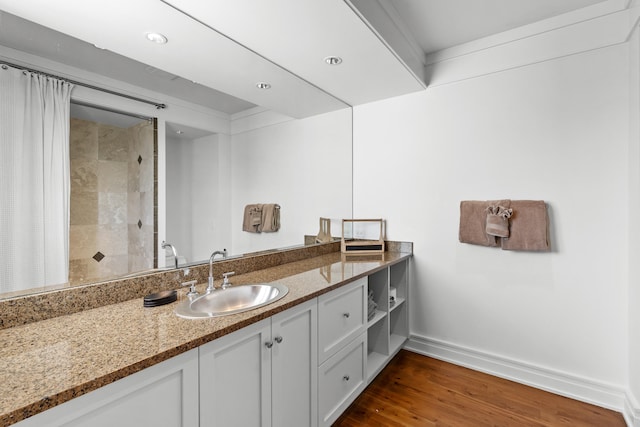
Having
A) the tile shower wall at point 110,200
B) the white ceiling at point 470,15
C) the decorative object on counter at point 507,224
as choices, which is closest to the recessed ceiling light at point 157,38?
the tile shower wall at point 110,200

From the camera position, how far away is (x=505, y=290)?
7.06ft

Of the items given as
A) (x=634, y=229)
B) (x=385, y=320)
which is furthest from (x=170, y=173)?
(x=634, y=229)

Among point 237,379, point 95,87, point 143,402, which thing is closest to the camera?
point 143,402

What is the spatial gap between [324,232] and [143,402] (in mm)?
1922

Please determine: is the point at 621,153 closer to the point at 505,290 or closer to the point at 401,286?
the point at 505,290

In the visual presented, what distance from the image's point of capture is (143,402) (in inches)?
33.4

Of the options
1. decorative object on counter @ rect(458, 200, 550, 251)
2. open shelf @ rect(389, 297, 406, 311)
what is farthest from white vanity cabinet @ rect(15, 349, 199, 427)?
decorative object on counter @ rect(458, 200, 550, 251)

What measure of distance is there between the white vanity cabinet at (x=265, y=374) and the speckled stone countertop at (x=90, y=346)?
0.22 ft

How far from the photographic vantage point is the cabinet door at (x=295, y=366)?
126cm

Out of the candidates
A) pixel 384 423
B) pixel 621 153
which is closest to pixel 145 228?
pixel 384 423

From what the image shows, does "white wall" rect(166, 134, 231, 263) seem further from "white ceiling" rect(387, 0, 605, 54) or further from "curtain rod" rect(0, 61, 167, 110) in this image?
"white ceiling" rect(387, 0, 605, 54)

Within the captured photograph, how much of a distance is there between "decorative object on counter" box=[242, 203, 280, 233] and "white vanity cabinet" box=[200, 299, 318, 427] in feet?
2.42

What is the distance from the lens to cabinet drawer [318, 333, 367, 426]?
5.05 ft

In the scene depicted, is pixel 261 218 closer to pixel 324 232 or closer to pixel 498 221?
pixel 324 232
